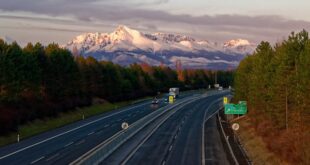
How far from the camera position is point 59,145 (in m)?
54.4

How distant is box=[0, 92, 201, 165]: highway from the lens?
4441 centimetres

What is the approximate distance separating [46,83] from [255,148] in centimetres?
4844

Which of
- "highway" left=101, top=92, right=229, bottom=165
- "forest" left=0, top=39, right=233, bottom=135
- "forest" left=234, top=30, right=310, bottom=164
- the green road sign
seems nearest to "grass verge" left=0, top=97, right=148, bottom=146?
"forest" left=0, top=39, right=233, bottom=135

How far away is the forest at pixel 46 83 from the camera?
70.7 metres

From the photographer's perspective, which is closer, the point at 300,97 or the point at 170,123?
the point at 300,97

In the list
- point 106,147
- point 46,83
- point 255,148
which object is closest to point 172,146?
point 255,148

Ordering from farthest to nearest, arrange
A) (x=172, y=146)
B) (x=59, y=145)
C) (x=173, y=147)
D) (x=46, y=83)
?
(x=46, y=83) < (x=59, y=145) < (x=172, y=146) < (x=173, y=147)

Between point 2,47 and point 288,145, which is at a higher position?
point 2,47

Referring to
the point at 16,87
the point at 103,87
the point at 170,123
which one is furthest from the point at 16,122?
the point at 103,87

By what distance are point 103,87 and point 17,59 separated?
51.6 meters

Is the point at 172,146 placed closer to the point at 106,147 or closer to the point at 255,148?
the point at 255,148

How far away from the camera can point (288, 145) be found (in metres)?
42.4

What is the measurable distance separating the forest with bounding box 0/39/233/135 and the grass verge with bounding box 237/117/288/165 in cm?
2637

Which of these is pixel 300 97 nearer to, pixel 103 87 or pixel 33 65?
pixel 33 65
